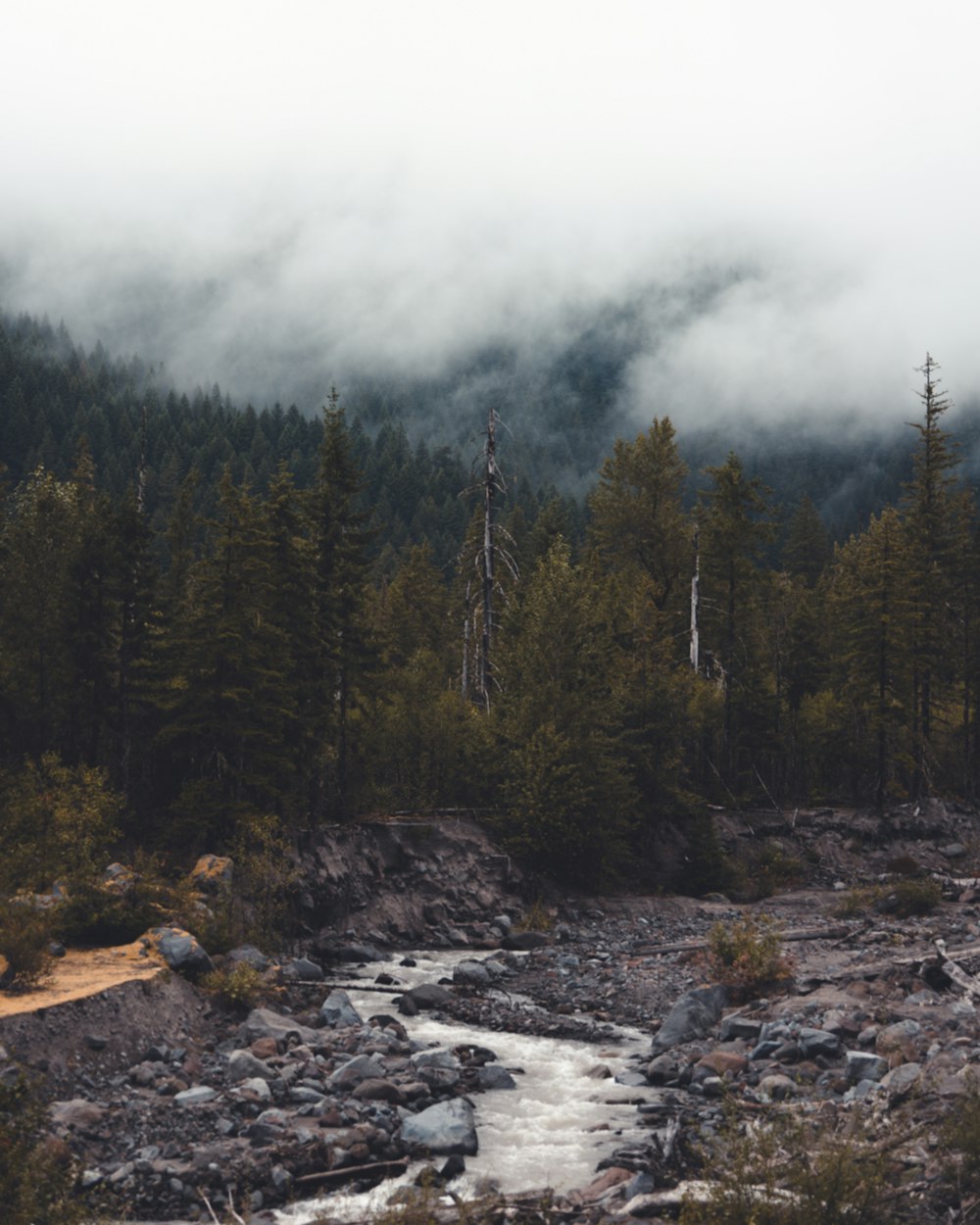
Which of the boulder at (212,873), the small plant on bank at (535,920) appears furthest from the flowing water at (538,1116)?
the small plant on bank at (535,920)

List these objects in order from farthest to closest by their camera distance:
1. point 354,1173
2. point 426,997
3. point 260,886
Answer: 1. point 260,886
2. point 426,997
3. point 354,1173

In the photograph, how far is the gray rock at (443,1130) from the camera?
1570 centimetres

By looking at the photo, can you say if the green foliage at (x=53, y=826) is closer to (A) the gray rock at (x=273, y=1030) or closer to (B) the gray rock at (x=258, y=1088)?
(A) the gray rock at (x=273, y=1030)

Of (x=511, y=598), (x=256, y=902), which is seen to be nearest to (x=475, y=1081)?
(x=256, y=902)

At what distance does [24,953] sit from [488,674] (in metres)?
29.3

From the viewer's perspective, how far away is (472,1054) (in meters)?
21.1

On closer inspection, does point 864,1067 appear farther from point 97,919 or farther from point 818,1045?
point 97,919

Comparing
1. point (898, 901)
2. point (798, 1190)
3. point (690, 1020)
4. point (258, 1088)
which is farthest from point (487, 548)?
point (798, 1190)

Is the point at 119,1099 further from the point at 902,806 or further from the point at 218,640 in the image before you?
the point at 902,806

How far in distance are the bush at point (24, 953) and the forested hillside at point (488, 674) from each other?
4950 mm

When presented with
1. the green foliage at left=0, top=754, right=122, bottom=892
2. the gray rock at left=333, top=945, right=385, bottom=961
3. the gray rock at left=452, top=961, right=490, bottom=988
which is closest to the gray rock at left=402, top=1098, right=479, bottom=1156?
the gray rock at left=452, top=961, right=490, bottom=988

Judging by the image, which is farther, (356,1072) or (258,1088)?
(356,1072)

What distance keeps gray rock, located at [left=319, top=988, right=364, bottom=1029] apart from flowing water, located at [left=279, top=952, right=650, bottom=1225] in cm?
129

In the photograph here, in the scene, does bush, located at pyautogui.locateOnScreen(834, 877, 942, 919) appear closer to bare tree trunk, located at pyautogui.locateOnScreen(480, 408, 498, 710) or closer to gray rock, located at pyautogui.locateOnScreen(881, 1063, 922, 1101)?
bare tree trunk, located at pyautogui.locateOnScreen(480, 408, 498, 710)
